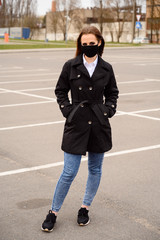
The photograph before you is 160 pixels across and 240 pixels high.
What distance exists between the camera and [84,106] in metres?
3.95

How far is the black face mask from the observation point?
12.7ft

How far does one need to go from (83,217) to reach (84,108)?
1025 mm

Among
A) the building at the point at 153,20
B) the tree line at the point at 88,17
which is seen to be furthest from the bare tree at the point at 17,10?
the building at the point at 153,20

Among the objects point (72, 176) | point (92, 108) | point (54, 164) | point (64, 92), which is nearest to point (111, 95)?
point (92, 108)

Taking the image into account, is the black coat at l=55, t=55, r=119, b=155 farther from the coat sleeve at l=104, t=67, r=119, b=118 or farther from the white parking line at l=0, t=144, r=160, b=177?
the white parking line at l=0, t=144, r=160, b=177

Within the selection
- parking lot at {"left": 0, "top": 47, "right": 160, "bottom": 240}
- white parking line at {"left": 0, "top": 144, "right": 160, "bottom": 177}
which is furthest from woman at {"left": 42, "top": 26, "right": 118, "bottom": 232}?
white parking line at {"left": 0, "top": 144, "right": 160, "bottom": 177}

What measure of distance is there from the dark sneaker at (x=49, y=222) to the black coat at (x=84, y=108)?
616 millimetres

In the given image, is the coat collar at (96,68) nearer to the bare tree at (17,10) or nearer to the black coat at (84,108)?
the black coat at (84,108)

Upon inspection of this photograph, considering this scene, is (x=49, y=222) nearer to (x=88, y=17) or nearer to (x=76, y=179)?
(x=76, y=179)

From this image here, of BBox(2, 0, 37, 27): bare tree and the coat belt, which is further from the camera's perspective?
BBox(2, 0, 37, 27): bare tree

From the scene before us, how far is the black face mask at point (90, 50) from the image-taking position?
3.88 m

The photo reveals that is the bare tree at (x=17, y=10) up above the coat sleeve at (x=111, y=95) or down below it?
above

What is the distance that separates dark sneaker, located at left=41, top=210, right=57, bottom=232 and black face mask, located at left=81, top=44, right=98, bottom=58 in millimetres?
1444

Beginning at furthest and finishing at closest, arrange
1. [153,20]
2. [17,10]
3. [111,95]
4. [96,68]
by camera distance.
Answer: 1. [17,10]
2. [153,20]
3. [111,95]
4. [96,68]
